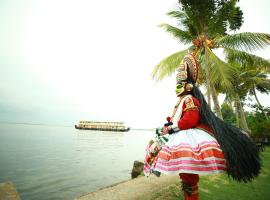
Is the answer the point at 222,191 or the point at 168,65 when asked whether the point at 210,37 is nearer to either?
the point at 168,65

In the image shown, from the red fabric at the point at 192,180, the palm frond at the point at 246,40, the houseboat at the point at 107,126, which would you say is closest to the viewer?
the red fabric at the point at 192,180

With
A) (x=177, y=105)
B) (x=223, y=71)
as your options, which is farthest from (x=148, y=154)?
(x=223, y=71)

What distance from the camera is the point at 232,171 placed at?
2619 millimetres

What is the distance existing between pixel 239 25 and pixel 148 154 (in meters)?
16.1

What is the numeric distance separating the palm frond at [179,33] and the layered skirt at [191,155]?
9.66 metres

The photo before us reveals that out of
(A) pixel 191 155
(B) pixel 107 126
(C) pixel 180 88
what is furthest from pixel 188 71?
(B) pixel 107 126

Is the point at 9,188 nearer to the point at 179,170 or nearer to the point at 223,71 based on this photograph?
the point at 179,170

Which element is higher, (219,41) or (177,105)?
(219,41)

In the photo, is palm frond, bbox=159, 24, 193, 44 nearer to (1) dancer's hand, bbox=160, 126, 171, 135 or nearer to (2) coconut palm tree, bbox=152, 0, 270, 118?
(2) coconut palm tree, bbox=152, 0, 270, 118

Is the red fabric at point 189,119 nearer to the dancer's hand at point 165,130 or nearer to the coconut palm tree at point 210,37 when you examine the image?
the dancer's hand at point 165,130

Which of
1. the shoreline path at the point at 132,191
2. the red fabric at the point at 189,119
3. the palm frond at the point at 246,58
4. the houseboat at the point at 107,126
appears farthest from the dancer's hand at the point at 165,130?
the houseboat at the point at 107,126

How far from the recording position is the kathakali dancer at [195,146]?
2.57m

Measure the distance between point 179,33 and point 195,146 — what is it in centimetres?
1010

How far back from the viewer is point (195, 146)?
2.65 meters
